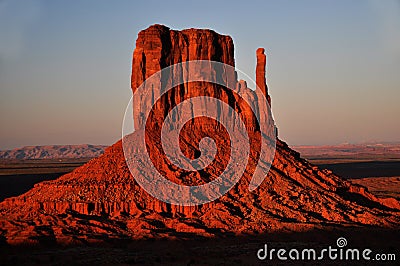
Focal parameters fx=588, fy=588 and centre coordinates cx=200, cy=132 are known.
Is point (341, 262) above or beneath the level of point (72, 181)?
beneath

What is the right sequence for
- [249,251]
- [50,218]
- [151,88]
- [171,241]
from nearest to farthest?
[249,251], [171,241], [50,218], [151,88]

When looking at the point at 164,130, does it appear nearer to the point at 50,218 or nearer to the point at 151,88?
the point at 151,88

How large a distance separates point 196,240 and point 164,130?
16801mm

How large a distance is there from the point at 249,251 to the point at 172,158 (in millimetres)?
16974

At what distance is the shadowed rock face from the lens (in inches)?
1988

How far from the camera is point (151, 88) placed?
206ft

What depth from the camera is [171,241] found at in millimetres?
47312

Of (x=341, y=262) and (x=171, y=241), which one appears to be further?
(x=171, y=241)

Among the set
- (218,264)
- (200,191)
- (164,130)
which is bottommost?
(218,264)

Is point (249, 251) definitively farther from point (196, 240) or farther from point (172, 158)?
point (172, 158)

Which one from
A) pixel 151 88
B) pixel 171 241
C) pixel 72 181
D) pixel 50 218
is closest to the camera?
pixel 171 241

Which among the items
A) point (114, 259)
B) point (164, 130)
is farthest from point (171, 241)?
point (164, 130)

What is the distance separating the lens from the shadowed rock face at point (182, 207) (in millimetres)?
50500

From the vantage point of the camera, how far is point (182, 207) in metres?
54.5
